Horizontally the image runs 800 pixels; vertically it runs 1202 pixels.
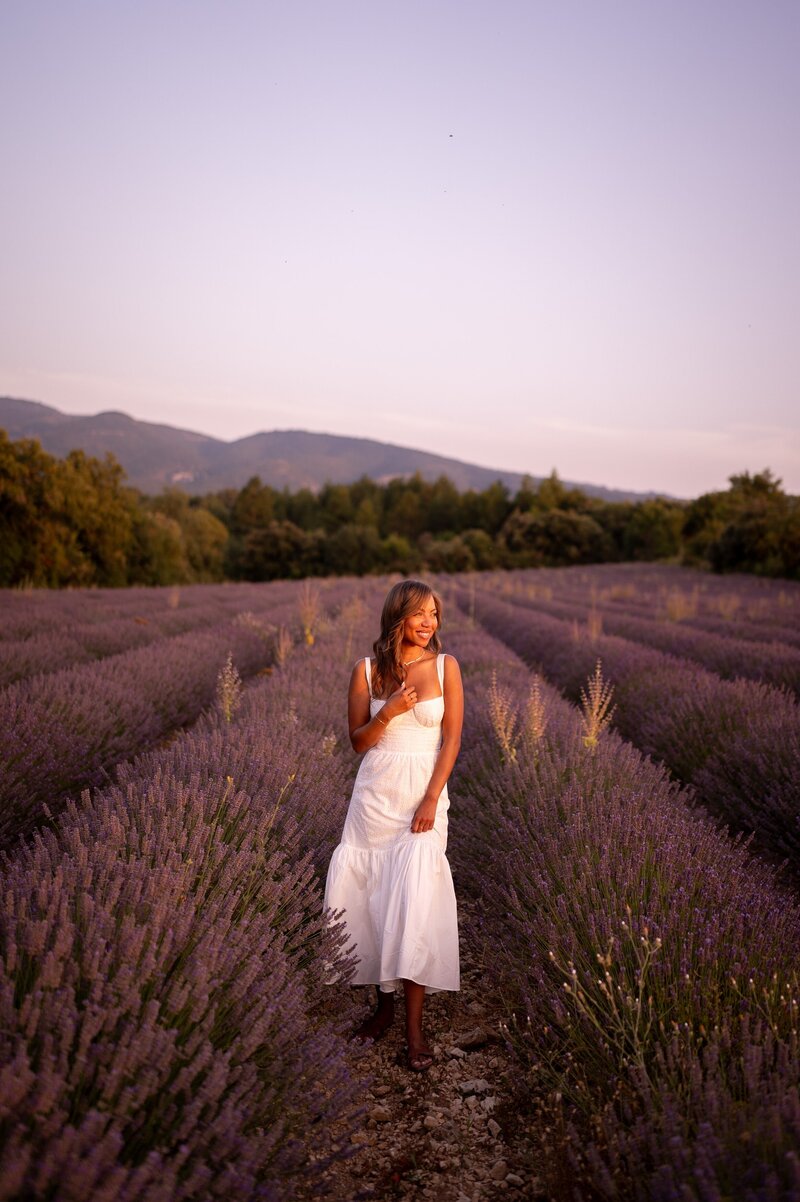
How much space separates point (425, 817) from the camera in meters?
2.27

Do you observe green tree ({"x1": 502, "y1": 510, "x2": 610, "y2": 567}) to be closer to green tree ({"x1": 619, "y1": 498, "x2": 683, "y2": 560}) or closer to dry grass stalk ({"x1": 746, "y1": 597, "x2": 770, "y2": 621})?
green tree ({"x1": 619, "y1": 498, "x2": 683, "y2": 560})

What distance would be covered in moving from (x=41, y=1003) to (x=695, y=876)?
1.75 meters

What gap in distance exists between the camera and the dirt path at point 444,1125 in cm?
168

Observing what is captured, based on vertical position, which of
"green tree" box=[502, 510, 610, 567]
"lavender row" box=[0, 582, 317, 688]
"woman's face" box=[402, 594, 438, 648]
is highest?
"green tree" box=[502, 510, 610, 567]

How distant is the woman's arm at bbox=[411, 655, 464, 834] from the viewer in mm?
2277

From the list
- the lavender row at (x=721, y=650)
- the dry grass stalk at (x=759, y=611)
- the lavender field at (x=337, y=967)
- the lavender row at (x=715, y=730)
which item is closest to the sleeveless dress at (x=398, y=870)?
the lavender field at (x=337, y=967)

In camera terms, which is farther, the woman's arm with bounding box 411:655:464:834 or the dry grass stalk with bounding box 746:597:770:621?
the dry grass stalk with bounding box 746:597:770:621

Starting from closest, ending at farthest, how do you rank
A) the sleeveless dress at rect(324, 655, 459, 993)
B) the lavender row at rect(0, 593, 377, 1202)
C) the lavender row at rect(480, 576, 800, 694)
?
the lavender row at rect(0, 593, 377, 1202), the sleeveless dress at rect(324, 655, 459, 993), the lavender row at rect(480, 576, 800, 694)

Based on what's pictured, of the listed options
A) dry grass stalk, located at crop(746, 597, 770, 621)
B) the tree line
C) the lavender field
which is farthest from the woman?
the tree line

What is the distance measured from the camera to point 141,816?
2.21 metres

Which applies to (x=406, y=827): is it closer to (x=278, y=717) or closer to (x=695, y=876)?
(x=695, y=876)

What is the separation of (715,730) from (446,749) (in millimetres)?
2741

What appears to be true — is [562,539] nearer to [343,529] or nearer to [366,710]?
[343,529]

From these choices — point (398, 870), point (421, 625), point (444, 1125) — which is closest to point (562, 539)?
point (421, 625)
